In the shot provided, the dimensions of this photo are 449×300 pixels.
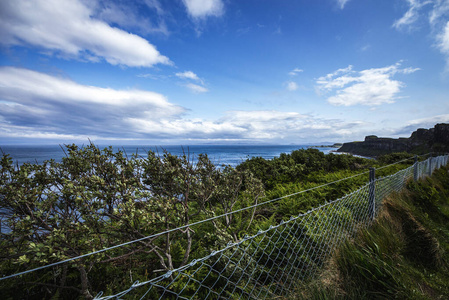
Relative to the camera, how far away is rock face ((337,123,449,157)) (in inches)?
2073

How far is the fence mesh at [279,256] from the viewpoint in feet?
8.39

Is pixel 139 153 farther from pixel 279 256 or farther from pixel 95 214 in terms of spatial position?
pixel 279 256

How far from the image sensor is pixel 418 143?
6825 cm

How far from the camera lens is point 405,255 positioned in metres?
3.22

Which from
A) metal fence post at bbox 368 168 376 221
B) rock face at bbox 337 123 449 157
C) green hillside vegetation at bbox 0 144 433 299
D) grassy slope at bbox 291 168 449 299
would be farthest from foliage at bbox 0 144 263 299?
rock face at bbox 337 123 449 157

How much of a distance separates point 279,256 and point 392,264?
1526 millimetres

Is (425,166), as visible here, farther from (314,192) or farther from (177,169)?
(177,169)

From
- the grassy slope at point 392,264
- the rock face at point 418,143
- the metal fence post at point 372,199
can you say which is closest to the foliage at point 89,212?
the grassy slope at point 392,264

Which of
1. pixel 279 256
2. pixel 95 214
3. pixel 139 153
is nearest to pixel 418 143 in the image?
pixel 279 256

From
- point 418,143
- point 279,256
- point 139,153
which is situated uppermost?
point 418,143

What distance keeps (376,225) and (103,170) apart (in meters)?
4.80

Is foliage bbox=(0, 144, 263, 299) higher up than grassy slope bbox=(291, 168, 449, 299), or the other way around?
foliage bbox=(0, 144, 263, 299)

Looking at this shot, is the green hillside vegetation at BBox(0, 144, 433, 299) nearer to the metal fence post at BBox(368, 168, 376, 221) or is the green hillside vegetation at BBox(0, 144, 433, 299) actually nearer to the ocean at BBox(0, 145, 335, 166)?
the ocean at BBox(0, 145, 335, 166)

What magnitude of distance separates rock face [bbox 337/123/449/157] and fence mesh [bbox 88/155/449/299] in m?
48.6
